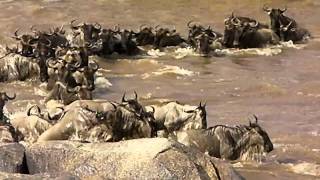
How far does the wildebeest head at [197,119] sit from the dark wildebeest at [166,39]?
9.74m

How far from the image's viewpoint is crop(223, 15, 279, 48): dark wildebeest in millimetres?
23891

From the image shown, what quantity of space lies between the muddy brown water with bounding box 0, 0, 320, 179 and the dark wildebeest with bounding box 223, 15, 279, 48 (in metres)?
0.87

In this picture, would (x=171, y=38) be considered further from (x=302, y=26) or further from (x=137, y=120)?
(x=137, y=120)

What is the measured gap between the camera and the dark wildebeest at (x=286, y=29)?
2508cm

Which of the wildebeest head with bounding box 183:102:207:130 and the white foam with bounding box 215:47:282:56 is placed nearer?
the wildebeest head with bounding box 183:102:207:130

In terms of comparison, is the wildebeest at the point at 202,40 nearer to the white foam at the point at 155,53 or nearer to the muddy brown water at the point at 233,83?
the muddy brown water at the point at 233,83

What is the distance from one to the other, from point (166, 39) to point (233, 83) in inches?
192

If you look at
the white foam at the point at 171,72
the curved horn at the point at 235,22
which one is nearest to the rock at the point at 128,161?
the white foam at the point at 171,72

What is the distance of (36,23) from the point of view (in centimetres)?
2836

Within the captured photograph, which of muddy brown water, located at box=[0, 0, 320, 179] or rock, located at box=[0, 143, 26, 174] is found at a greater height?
rock, located at box=[0, 143, 26, 174]

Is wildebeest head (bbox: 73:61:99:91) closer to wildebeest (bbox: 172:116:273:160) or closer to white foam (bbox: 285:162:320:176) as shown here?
wildebeest (bbox: 172:116:273:160)

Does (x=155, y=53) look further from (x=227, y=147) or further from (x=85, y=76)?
(x=227, y=147)

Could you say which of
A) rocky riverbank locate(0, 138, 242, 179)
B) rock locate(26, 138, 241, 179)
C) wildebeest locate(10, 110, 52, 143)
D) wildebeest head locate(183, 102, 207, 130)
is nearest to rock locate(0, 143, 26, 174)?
rocky riverbank locate(0, 138, 242, 179)

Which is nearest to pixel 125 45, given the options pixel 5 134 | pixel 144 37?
pixel 144 37
